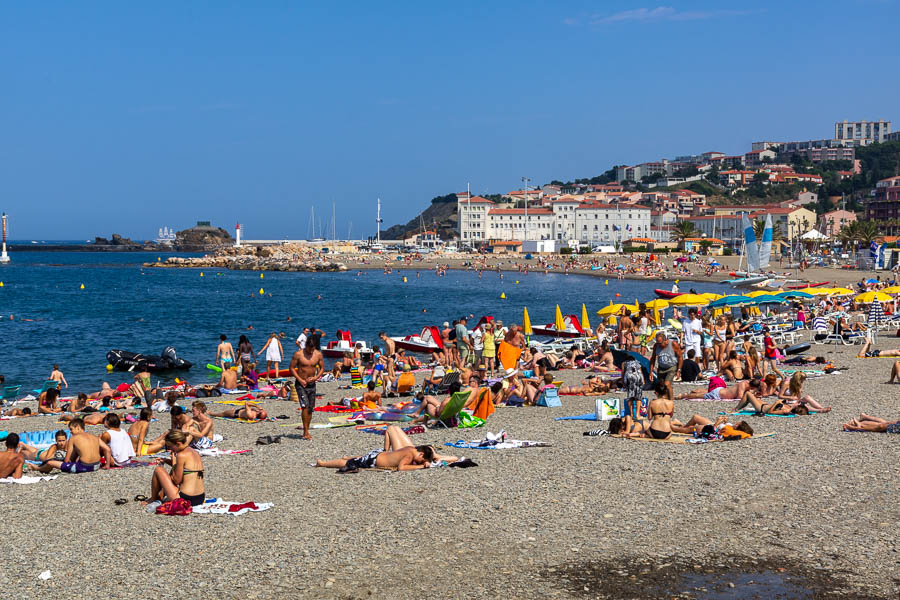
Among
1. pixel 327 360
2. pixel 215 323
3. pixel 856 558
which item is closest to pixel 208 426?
pixel 856 558

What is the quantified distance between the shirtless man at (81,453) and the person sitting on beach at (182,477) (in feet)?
7.70

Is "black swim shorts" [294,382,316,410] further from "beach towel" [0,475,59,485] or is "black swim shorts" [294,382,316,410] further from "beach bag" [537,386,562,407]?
"beach bag" [537,386,562,407]

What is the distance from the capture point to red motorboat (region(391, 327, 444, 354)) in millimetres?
24719

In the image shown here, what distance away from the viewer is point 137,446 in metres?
11.2

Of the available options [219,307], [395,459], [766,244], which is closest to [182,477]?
[395,459]

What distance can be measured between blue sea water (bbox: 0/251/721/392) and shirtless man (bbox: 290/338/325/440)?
11458mm

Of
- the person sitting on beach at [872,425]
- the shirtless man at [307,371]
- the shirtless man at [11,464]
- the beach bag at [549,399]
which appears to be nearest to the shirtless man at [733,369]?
the beach bag at [549,399]

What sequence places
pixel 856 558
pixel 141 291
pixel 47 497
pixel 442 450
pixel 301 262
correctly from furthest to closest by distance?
pixel 301 262 < pixel 141 291 < pixel 442 450 < pixel 47 497 < pixel 856 558

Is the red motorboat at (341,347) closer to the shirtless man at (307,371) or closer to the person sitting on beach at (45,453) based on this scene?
the shirtless man at (307,371)

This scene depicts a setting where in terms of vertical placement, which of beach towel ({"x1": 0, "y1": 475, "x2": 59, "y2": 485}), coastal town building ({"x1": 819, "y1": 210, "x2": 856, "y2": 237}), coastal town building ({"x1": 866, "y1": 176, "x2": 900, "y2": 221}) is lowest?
beach towel ({"x1": 0, "y1": 475, "x2": 59, "y2": 485})

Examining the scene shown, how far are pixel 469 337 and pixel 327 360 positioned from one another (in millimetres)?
6735

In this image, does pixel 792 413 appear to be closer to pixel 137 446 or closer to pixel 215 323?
pixel 137 446

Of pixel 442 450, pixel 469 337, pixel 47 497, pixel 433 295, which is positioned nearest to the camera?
pixel 47 497

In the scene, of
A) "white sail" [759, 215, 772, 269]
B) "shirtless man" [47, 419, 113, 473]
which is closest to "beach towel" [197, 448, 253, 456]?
"shirtless man" [47, 419, 113, 473]
